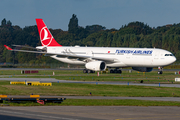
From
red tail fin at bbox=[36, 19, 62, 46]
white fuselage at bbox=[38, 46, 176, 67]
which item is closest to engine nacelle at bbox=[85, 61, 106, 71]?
white fuselage at bbox=[38, 46, 176, 67]

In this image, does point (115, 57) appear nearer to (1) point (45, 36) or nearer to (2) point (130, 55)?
(2) point (130, 55)

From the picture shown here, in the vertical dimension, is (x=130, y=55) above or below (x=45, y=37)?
below

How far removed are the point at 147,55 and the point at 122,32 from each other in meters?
128

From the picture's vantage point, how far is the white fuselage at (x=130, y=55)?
61.4 meters

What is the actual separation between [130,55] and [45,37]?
22.1 meters

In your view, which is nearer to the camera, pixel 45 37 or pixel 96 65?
pixel 96 65

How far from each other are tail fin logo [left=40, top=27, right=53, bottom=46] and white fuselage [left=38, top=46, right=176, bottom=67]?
600 cm

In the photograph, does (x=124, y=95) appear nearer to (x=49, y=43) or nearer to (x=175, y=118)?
(x=175, y=118)

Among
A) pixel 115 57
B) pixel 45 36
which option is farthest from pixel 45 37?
pixel 115 57

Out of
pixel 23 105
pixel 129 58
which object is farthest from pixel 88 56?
pixel 23 105

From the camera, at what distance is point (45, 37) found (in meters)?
77.0

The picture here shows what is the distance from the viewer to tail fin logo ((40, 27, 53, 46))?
76494 mm

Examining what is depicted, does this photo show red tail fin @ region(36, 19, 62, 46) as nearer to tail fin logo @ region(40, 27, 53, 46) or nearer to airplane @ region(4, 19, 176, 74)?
tail fin logo @ region(40, 27, 53, 46)

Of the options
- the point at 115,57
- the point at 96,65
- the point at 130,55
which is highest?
the point at 130,55
